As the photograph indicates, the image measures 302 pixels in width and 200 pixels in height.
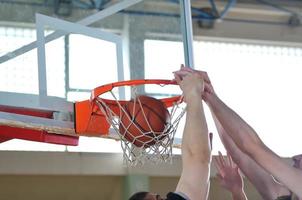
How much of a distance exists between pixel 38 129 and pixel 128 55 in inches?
35.2

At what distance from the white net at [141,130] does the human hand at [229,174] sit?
0.20m

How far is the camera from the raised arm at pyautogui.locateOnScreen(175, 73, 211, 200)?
1576mm

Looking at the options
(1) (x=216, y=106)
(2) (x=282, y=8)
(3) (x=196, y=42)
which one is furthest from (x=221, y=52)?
(1) (x=216, y=106)

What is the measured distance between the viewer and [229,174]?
95.3 inches

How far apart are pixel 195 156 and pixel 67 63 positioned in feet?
5.30

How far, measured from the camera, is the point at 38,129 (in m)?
2.57

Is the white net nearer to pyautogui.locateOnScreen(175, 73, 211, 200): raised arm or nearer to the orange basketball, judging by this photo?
the orange basketball

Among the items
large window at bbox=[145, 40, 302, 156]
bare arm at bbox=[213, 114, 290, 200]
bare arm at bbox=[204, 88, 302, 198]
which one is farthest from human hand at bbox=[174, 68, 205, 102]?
large window at bbox=[145, 40, 302, 156]

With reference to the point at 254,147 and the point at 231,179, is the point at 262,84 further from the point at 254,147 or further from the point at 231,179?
the point at 254,147

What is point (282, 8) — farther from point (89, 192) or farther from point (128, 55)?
point (128, 55)

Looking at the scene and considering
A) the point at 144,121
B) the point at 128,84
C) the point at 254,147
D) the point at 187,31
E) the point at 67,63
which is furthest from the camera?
the point at 67,63

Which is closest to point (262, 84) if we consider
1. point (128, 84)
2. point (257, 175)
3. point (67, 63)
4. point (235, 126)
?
point (67, 63)

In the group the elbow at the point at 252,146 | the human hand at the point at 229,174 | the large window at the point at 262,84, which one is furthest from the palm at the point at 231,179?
the large window at the point at 262,84

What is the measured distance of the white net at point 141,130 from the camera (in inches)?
86.1
